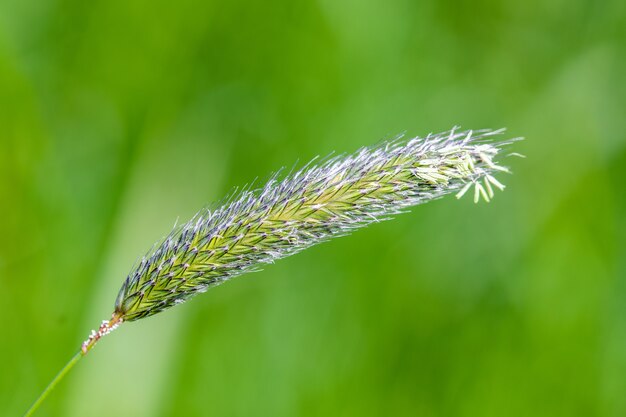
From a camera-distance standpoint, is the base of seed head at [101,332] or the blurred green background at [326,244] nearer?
the base of seed head at [101,332]

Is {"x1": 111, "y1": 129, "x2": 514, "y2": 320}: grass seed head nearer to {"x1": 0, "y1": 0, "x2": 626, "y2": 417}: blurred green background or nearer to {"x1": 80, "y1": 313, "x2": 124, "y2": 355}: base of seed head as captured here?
{"x1": 80, "y1": 313, "x2": 124, "y2": 355}: base of seed head

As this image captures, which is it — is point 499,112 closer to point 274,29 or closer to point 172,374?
point 274,29

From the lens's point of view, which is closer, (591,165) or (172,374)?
(172,374)

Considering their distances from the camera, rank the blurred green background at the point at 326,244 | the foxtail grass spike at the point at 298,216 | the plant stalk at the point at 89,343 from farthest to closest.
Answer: the blurred green background at the point at 326,244 < the foxtail grass spike at the point at 298,216 < the plant stalk at the point at 89,343

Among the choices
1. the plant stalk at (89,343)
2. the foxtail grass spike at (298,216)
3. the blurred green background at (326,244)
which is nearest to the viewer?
the plant stalk at (89,343)

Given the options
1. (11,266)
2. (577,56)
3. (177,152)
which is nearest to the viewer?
(11,266)

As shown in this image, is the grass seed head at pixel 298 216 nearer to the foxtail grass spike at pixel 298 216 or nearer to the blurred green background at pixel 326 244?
the foxtail grass spike at pixel 298 216

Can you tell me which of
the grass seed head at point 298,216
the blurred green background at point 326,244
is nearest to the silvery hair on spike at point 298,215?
the grass seed head at point 298,216

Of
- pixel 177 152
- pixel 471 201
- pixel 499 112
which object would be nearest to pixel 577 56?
pixel 499 112
